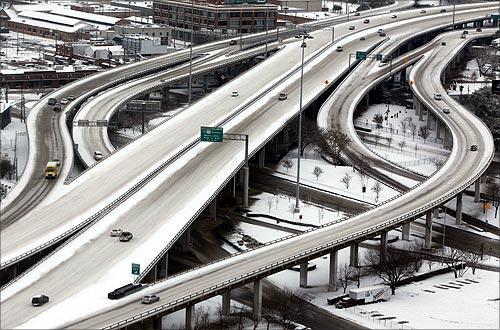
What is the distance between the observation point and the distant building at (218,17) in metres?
161

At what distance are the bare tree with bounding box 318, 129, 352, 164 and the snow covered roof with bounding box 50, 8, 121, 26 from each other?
280 feet

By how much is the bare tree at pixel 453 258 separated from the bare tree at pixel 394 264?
154 centimetres

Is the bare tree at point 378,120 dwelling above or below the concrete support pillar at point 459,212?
above

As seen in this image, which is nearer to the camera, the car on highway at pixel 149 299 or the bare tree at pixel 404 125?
the car on highway at pixel 149 299

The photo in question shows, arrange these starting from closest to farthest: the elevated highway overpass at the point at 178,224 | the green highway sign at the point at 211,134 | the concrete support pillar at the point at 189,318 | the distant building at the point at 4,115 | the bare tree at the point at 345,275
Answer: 1. the elevated highway overpass at the point at 178,224
2. the concrete support pillar at the point at 189,318
3. the bare tree at the point at 345,275
4. the green highway sign at the point at 211,134
5. the distant building at the point at 4,115

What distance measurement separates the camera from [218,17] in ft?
528

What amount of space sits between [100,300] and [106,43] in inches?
4226

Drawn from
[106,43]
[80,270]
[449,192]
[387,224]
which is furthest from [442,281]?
[106,43]

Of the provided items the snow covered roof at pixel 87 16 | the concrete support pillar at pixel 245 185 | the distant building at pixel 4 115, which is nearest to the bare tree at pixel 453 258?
the concrete support pillar at pixel 245 185

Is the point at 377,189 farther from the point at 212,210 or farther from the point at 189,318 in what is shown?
the point at 189,318

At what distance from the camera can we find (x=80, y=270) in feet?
176

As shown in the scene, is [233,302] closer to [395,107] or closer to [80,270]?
[80,270]

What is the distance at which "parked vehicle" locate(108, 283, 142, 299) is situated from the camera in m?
50.8

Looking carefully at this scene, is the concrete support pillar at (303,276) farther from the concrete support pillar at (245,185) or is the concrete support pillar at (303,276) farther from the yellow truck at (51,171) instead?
the yellow truck at (51,171)
